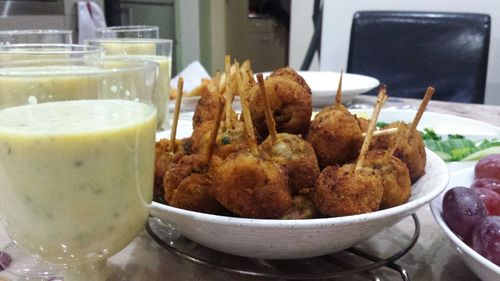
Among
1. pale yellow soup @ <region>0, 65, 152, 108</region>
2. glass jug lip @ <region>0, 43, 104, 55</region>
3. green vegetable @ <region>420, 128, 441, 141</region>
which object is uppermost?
glass jug lip @ <region>0, 43, 104, 55</region>

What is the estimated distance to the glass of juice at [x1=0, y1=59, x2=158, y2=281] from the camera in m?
0.52

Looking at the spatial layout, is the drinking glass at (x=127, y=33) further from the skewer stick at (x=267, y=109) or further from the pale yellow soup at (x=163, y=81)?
the skewer stick at (x=267, y=109)

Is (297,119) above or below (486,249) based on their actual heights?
above

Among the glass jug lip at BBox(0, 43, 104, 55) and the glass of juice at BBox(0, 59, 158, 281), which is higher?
the glass jug lip at BBox(0, 43, 104, 55)

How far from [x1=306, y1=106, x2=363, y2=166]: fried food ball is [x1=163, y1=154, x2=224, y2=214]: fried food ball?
0.18m

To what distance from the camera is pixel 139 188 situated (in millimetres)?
591

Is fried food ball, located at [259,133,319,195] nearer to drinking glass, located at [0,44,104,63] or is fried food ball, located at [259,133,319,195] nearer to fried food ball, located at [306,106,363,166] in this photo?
fried food ball, located at [306,106,363,166]

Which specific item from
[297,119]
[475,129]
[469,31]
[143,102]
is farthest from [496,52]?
[143,102]

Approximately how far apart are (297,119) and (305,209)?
0.16m

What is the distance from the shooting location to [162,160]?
751 mm

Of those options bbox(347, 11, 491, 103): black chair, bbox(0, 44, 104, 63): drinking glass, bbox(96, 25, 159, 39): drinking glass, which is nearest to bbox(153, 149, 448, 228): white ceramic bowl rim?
bbox(0, 44, 104, 63): drinking glass

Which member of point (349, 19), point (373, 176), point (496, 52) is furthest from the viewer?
point (349, 19)

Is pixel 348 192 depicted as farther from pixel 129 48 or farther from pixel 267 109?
pixel 129 48

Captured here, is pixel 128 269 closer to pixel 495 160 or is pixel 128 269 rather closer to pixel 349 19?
pixel 495 160
